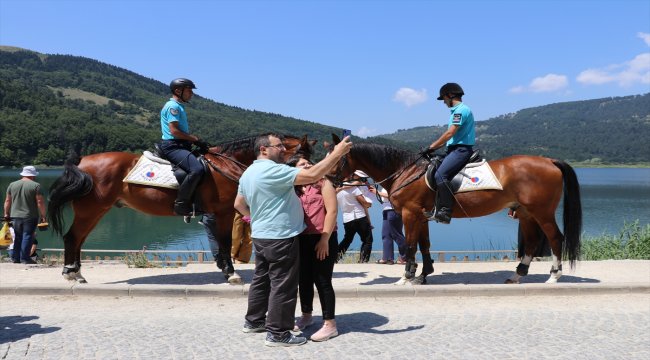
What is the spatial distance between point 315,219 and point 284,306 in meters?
0.97

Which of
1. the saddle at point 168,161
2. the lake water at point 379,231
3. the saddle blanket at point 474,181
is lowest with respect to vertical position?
the lake water at point 379,231

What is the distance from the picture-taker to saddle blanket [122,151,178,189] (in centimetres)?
763

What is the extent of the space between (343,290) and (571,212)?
163 inches

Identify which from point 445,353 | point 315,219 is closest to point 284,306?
point 315,219

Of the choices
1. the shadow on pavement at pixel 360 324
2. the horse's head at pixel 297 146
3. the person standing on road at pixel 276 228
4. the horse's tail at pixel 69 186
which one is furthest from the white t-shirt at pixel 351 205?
the person standing on road at pixel 276 228

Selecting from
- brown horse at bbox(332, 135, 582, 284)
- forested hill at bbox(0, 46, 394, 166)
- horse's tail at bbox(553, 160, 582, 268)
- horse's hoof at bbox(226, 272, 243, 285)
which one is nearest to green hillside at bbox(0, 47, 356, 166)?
forested hill at bbox(0, 46, 394, 166)

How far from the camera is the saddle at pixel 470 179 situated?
25.1 ft

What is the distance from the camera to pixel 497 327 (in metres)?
5.50

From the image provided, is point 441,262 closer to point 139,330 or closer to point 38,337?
point 139,330

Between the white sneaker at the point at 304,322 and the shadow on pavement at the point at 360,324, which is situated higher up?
the white sneaker at the point at 304,322

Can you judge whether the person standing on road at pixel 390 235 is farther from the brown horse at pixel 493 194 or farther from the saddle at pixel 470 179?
the saddle at pixel 470 179

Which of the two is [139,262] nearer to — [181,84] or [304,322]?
[181,84]

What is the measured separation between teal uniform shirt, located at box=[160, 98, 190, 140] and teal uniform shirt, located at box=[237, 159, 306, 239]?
309cm

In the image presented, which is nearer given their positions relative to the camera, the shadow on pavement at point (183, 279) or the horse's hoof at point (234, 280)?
the horse's hoof at point (234, 280)
